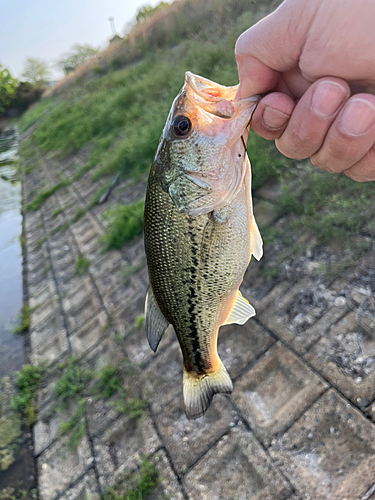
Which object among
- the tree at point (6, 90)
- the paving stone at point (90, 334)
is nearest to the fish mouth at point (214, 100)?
the paving stone at point (90, 334)

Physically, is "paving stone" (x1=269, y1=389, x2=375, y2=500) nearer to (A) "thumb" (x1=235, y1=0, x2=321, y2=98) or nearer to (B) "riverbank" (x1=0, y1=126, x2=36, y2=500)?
(A) "thumb" (x1=235, y1=0, x2=321, y2=98)

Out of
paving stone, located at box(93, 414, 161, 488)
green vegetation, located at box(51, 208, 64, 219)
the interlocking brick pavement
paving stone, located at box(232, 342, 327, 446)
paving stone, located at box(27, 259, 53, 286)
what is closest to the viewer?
the interlocking brick pavement

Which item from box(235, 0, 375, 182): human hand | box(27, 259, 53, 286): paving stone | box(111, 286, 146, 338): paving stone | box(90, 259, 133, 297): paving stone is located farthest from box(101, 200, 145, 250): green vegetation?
box(235, 0, 375, 182): human hand

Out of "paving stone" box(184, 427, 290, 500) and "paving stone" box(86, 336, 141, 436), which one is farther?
"paving stone" box(86, 336, 141, 436)

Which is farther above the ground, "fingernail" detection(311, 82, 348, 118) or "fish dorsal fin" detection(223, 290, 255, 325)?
"fingernail" detection(311, 82, 348, 118)

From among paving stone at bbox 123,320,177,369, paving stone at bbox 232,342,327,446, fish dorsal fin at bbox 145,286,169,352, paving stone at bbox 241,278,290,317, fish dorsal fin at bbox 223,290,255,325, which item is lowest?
paving stone at bbox 123,320,177,369

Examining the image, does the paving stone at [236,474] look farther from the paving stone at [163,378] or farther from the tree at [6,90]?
the tree at [6,90]

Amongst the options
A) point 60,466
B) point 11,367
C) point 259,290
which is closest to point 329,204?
point 259,290
